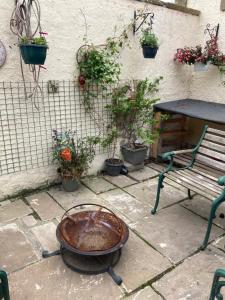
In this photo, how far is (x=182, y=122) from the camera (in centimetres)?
461

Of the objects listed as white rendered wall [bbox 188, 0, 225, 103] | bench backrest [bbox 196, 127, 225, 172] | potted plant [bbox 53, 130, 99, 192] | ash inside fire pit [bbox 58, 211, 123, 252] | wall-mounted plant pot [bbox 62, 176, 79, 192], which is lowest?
wall-mounted plant pot [bbox 62, 176, 79, 192]

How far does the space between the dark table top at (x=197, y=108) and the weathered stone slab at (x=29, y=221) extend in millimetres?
2481

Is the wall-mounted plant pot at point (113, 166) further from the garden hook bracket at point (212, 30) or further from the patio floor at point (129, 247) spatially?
the garden hook bracket at point (212, 30)

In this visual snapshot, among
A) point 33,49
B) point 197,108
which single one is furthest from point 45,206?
point 197,108

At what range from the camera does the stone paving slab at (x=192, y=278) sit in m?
1.92

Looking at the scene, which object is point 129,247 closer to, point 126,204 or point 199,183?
point 126,204

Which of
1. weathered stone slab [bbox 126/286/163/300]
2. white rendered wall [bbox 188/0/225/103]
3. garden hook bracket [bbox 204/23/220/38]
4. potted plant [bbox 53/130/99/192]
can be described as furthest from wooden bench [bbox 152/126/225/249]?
garden hook bracket [bbox 204/23/220/38]

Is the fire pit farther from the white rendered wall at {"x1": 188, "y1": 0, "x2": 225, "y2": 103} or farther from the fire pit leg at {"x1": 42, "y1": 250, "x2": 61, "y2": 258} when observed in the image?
the white rendered wall at {"x1": 188, "y1": 0, "x2": 225, "y2": 103}

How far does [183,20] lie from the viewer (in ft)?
13.6

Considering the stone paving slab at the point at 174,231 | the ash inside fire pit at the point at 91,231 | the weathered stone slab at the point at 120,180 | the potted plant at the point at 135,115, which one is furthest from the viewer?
the potted plant at the point at 135,115

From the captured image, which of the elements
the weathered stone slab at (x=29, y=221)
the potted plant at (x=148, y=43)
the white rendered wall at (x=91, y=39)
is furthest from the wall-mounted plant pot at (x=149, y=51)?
the weathered stone slab at (x=29, y=221)

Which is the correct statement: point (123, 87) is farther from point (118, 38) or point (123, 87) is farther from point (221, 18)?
point (221, 18)

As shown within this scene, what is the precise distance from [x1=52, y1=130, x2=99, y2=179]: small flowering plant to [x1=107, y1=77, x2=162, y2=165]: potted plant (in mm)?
745

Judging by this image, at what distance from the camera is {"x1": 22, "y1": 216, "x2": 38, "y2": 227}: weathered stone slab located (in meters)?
2.68
